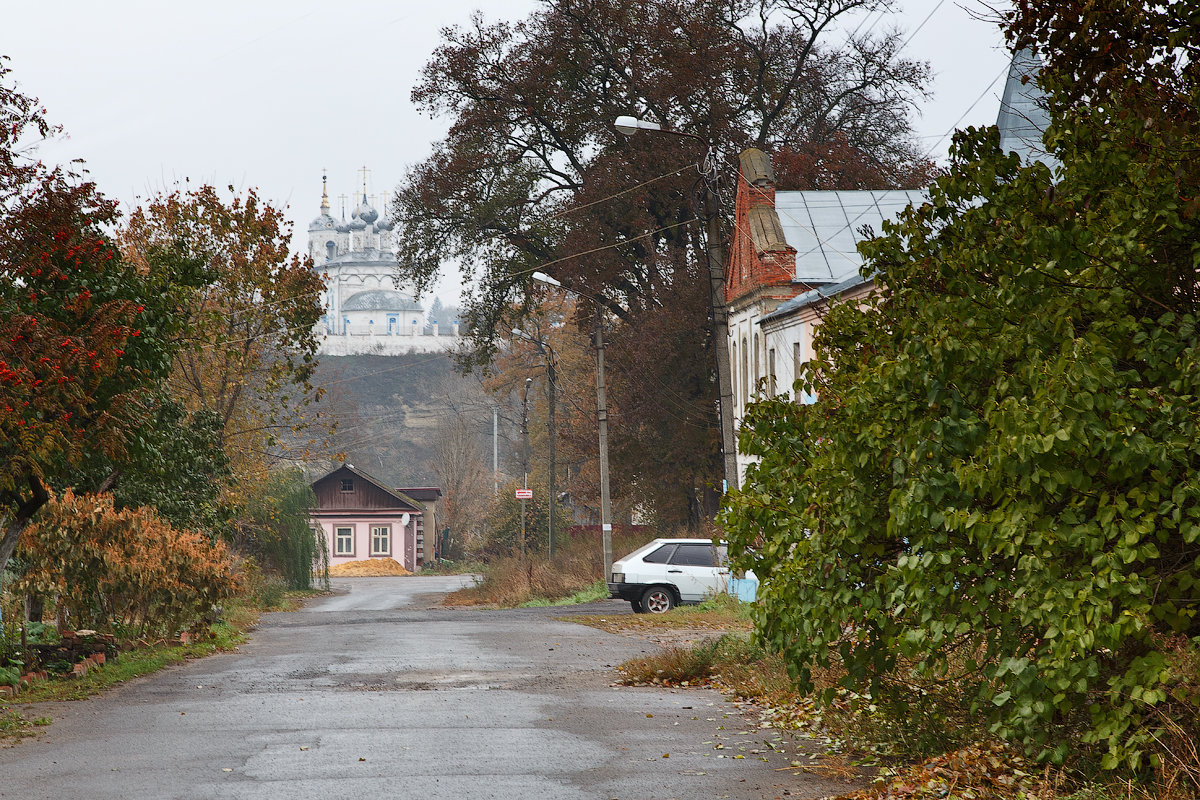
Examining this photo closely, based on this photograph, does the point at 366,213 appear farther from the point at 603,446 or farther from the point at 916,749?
the point at 916,749

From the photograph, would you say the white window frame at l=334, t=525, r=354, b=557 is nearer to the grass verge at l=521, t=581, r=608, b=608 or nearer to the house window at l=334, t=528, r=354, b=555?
the house window at l=334, t=528, r=354, b=555

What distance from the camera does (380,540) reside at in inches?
3152

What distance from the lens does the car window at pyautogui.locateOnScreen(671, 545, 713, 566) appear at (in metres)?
26.2

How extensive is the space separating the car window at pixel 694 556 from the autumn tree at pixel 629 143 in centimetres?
1177

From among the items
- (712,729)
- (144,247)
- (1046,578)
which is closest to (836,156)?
(144,247)

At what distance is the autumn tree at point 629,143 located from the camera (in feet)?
120

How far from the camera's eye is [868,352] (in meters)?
8.51

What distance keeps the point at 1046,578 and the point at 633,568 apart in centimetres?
2007

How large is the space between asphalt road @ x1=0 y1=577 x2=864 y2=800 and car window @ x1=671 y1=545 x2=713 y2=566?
9.06 metres

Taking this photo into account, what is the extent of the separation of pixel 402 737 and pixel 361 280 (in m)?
170

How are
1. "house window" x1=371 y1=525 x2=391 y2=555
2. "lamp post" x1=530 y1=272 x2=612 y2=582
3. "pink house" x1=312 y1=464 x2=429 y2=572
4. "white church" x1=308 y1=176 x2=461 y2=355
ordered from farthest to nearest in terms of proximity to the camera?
1. "white church" x1=308 y1=176 x2=461 y2=355
2. "house window" x1=371 y1=525 x2=391 y2=555
3. "pink house" x1=312 y1=464 x2=429 y2=572
4. "lamp post" x1=530 y1=272 x2=612 y2=582

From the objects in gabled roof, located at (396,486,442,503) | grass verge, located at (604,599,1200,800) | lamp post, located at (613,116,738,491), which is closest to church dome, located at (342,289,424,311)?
gabled roof, located at (396,486,442,503)

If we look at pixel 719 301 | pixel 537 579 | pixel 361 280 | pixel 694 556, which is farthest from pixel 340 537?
pixel 361 280

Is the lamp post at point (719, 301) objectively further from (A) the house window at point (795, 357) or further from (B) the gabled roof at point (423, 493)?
(B) the gabled roof at point (423, 493)
